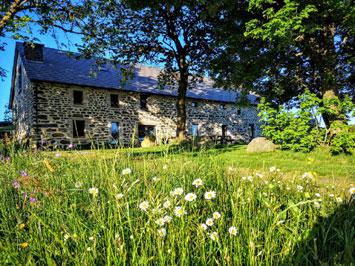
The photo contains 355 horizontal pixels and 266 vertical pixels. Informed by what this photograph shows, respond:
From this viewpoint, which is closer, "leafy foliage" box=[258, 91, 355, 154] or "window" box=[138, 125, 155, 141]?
"leafy foliage" box=[258, 91, 355, 154]

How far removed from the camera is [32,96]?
47.3 feet

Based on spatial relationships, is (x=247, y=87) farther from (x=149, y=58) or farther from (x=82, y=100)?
(x=82, y=100)

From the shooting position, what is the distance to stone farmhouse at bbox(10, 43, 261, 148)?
14883 mm

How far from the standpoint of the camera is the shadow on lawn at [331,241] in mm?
1204

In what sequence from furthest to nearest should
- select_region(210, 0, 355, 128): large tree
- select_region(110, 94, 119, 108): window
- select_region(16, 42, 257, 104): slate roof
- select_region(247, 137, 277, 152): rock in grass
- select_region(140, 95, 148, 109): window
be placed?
select_region(140, 95, 148, 109): window
select_region(110, 94, 119, 108): window
select_region(16, 42, 257, 104): slate roof
select_region(247, 137, 277, 152): rock in grass
select_region(210, 0, 355, 128): large tree

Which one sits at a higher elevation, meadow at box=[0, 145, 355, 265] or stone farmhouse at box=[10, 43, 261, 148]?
stone farmhouse at box=[10, 43, 261, 148]

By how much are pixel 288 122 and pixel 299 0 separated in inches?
184

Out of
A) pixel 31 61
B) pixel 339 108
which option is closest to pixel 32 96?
pixel 31 61

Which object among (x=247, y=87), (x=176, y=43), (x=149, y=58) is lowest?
(x=247, y=87)

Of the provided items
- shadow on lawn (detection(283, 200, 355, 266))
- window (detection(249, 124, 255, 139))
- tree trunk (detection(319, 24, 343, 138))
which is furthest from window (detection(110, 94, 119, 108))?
window (detection(249, 124, 255, 139))

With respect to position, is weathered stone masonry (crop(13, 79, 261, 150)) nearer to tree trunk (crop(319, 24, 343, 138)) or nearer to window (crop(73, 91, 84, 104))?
window (crop(73, 91, 84, 104))

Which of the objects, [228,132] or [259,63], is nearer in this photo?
[259,63]

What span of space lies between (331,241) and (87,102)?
17.8 meters

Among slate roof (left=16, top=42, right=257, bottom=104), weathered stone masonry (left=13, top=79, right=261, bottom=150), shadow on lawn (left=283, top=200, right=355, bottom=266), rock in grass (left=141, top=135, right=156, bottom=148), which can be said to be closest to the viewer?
shadow on lawn (left=283, top=200, right=355, bottom=266)
